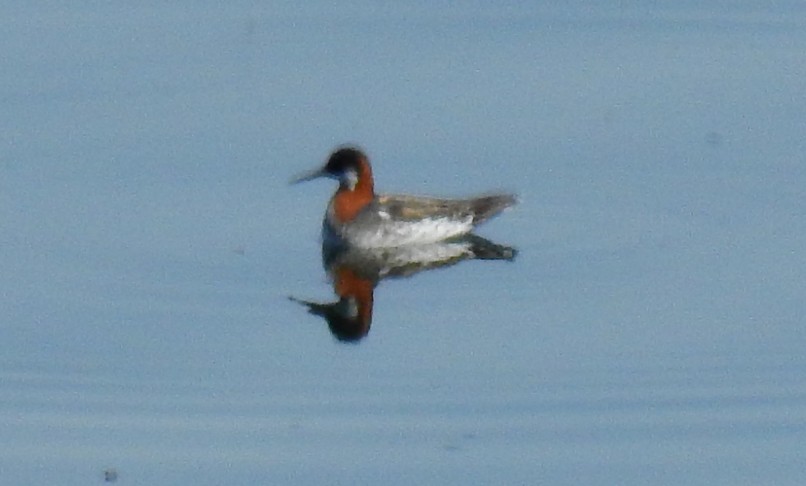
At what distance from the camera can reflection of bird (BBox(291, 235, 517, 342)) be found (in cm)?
1531

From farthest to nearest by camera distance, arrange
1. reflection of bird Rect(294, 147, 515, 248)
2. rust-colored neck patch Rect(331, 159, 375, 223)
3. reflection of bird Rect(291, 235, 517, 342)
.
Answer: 1. rust-colored neck patch Rect(331, 159, 375, 223)
2. reflection of bird Rect(294, 147, 515, 248)
3. reflection of bird Rect(291, 235, 517, 342)

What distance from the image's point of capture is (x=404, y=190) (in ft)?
57.7

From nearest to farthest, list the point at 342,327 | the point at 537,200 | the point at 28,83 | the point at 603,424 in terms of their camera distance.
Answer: the point at 603,424 → the point at 342,327 → the point at 537,200 → the point at 28,83

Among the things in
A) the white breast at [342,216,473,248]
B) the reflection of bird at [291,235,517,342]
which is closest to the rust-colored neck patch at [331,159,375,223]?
the white breast at [342,216,473,248]

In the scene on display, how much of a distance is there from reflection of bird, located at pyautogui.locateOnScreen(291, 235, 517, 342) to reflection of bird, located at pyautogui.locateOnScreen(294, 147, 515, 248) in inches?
3.3

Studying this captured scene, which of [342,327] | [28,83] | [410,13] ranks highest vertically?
[410,13]

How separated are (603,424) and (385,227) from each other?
4458 mm

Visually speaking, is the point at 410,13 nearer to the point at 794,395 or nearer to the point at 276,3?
the point at 276,3

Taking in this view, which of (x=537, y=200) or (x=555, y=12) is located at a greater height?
(x=555, y=12)

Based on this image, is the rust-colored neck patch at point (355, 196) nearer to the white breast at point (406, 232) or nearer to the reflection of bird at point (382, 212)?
the reflection of bird at point (382, 212)

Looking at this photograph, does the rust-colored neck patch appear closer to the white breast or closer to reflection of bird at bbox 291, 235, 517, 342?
the white breast

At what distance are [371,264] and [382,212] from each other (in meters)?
0.48

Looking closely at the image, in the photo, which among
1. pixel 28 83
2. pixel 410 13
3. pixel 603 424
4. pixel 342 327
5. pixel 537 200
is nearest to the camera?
pixel 603 424

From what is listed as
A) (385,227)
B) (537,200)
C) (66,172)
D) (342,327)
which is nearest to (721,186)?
(537,200)
